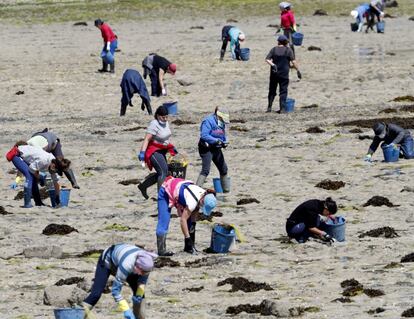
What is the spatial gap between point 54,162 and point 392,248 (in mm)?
7217

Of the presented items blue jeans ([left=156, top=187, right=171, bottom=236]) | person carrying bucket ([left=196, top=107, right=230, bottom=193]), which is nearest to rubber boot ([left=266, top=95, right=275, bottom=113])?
person carrying bucket ([left=196, top=107, right=230, bottom=193])

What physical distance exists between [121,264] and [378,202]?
10513 mm

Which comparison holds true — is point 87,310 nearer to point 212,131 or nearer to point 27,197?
point 212,131

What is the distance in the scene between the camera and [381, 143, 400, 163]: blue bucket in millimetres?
30375

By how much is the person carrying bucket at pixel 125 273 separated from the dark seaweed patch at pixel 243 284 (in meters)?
2.87

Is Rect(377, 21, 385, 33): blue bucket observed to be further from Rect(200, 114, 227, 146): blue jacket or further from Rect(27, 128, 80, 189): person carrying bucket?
Rect(27, 128, 80, 189): person carrying bucket

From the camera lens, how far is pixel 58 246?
23.1 metres

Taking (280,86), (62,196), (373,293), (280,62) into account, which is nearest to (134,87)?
(280,86)

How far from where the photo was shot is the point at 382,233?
23.4 meters

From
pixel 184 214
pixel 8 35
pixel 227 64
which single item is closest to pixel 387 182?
pixel 184 214

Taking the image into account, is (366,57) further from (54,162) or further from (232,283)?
(232,283)

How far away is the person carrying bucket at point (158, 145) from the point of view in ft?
83.1

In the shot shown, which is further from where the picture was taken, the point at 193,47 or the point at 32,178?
the point at 193,47

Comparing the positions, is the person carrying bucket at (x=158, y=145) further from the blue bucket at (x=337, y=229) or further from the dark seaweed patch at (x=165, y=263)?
the blue bucket at (x=337, y=229)
